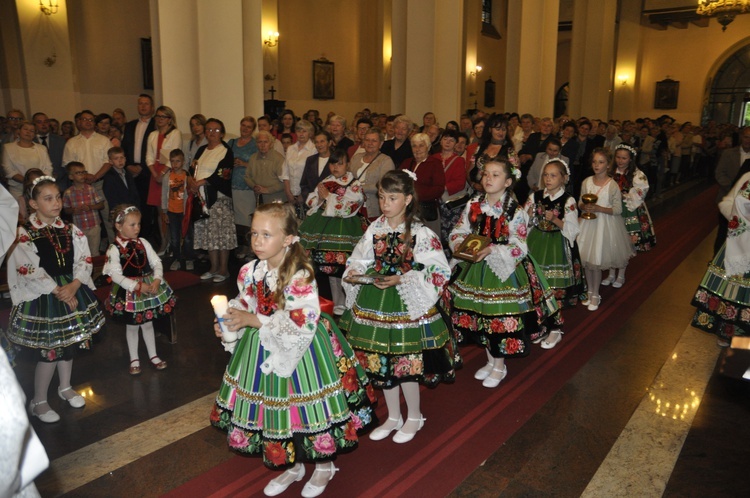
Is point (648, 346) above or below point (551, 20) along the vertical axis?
below

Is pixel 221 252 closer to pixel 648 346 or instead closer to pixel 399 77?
pixel 648 346

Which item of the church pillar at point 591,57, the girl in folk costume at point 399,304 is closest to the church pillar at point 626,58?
the church pillar at point 591,57

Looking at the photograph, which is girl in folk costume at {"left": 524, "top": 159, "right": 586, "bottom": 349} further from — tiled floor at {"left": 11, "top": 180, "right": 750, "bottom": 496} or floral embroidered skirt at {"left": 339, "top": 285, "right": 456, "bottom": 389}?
floral embroidered skirt at {"left": 339, "top": 285, "right": 456, "bottom": 389}

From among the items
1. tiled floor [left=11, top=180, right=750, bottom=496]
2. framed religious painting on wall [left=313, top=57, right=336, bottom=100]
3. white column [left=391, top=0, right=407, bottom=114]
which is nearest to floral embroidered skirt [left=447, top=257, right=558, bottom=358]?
tiled floor [left=11, top=180, right=750, bottom=496]

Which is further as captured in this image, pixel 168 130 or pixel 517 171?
pixel 168 130

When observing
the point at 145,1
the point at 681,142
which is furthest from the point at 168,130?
the point at 681,142

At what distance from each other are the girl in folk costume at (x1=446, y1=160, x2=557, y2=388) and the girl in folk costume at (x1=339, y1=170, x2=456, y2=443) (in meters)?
0.72

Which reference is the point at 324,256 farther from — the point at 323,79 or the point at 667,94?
the point at 667,94

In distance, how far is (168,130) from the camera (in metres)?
8.01

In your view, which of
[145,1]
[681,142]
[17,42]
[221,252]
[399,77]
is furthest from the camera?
[681,142]

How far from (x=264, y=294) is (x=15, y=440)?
1995mm

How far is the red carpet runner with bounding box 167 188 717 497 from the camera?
3.52 metres

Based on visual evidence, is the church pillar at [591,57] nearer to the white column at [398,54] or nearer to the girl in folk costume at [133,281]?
the white column at [398,54]

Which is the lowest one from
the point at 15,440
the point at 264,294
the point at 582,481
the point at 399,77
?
the point at 582,481
